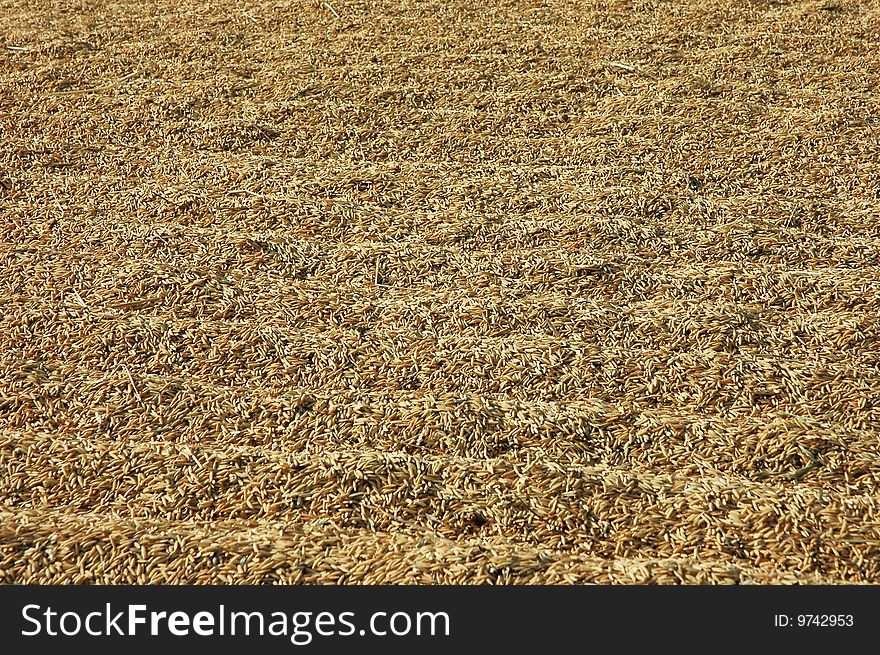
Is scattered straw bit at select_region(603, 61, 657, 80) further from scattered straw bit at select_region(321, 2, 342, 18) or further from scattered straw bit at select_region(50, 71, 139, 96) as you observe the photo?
scattered straw bit at select_region(50, 71, 139, 96)

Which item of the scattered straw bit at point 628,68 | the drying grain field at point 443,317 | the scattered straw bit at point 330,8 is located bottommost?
the drying grain field at point 443,317

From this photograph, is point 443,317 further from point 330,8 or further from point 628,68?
point 330,8

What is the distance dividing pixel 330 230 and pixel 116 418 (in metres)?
1.50

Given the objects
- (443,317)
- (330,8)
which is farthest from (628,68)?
(443,317)

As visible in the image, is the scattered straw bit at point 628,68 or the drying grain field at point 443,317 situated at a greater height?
the scattered straw bit at point 628,68

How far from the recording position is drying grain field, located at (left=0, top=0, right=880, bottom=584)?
2559mm

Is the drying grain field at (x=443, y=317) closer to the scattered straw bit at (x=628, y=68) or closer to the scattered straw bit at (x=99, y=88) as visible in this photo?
the scattered straw bit at (x=99, y=88)

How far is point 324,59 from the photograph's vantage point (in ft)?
19.8

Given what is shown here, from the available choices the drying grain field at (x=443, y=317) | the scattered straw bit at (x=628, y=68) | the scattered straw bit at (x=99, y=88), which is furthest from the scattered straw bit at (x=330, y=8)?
the scattered straw bit at (x=628, y=68)

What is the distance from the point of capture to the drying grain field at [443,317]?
2.56m

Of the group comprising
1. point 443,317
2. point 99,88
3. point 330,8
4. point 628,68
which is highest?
point 330,8

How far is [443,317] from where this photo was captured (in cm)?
344

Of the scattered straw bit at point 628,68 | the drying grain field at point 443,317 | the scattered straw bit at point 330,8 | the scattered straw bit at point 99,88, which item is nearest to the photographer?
the drying grain field at point 443,317

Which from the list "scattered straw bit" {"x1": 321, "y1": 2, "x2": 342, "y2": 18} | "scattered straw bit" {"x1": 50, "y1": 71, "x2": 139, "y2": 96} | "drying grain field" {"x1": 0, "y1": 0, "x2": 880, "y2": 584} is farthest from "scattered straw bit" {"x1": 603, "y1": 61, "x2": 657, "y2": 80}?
"scattered straw bit" {"x1": 50, "y1": 71, "x2": 139, "y2": 96}
